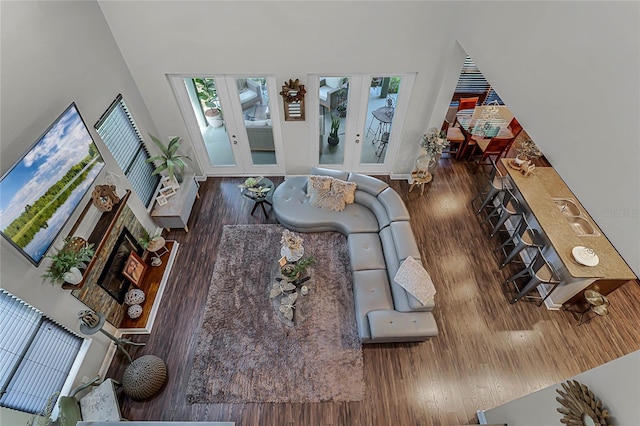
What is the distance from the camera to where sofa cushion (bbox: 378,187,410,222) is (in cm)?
533

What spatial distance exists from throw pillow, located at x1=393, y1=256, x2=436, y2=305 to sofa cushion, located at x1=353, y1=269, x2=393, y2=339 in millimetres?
259

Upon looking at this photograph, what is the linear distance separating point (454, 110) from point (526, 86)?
459cm

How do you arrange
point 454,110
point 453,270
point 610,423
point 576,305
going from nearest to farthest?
point 610,423 < point 576,305 < point 453,270 < point 454,110

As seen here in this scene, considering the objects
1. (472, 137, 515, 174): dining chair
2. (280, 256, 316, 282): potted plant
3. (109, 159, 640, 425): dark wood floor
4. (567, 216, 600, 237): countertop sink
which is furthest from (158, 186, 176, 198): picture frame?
(567, 216, 600, 237): countertop sink

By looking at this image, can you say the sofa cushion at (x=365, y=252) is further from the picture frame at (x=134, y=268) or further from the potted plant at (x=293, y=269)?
the picture frame at (x=134, y=268)

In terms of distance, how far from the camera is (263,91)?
5.72 metres

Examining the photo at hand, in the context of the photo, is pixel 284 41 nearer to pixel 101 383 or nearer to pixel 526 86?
pixel 526 86

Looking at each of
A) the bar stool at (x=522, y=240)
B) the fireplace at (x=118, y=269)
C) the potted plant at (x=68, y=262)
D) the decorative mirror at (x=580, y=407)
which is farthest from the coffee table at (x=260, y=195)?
the decorative mirror at (x=580, y=407)

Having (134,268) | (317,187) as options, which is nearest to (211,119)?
(317,187)

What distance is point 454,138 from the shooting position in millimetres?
7133

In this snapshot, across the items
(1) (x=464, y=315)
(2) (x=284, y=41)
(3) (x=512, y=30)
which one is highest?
(2) (x=284, y=41)

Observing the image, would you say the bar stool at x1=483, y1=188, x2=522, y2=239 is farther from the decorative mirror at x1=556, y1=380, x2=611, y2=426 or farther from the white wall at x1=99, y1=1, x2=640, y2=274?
the decorative mirror at x1=556, y1=380, x2=611, y2=426

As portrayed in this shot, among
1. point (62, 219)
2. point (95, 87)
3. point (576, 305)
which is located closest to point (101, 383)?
point (62, 219)

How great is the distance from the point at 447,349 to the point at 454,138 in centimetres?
452
